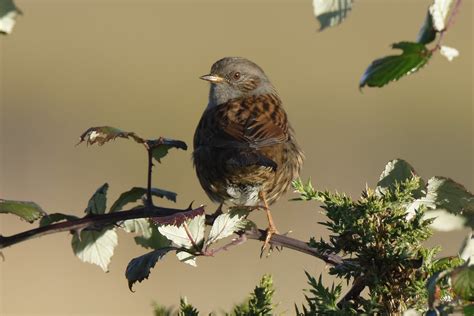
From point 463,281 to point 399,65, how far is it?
37 cm

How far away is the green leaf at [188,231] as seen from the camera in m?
2.02

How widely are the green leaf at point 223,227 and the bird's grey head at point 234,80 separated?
4.22 meters

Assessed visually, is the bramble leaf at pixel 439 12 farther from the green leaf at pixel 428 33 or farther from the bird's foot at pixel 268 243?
the bird's foot at pixel 268 243

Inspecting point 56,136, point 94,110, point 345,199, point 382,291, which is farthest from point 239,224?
point 94,110

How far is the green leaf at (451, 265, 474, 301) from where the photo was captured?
1496mm

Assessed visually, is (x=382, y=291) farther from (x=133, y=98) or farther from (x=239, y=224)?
(x=133, y=98)

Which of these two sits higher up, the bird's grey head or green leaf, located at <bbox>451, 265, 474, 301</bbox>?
the bird's grey head

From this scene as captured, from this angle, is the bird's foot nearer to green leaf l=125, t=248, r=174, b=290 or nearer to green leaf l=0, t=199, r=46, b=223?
green leaf l=125, t=248, r=174, b=290

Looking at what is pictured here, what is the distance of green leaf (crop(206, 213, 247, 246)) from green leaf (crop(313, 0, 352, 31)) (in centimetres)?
71

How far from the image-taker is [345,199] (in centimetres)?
193

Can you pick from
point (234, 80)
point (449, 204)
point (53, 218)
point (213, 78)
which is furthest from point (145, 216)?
point (234, 80)

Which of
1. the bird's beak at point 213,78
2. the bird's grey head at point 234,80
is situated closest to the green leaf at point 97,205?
the bird's grey head at point 234,80

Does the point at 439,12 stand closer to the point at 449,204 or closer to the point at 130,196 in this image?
the point at 449,204

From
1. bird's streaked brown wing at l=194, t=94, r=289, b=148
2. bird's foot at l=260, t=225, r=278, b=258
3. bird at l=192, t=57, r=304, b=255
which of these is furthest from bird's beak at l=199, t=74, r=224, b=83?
bird's foot at l=260, t=225, r=278, b=258
